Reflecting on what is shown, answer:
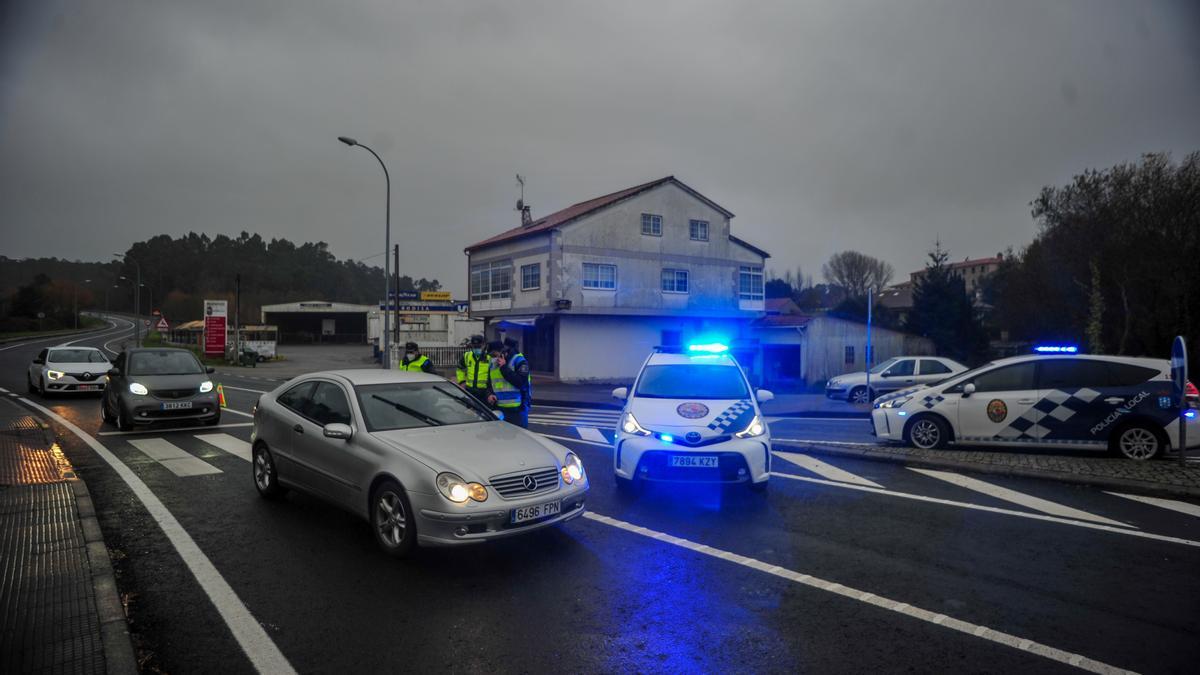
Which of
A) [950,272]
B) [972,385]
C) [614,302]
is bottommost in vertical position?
[972,385]

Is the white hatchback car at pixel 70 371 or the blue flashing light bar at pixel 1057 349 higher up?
the blue flashing light bar at pixel 1057 349

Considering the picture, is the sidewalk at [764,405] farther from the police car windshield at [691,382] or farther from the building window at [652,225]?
the police car windshield at [691,382]

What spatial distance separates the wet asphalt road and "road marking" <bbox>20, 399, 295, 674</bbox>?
0.20 ft

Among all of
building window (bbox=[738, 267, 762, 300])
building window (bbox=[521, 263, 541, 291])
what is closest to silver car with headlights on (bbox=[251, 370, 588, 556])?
building window (bbox=[521, 263, 541, 291])

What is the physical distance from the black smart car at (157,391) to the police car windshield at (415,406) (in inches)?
319

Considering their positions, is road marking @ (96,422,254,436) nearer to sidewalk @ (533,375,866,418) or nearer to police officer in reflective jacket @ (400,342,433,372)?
police officer in reflective jacket @ (400,342,433,372)

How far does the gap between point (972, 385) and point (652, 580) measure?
7706 millimetres

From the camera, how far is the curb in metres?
7.87

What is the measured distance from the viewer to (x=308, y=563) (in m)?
5.34

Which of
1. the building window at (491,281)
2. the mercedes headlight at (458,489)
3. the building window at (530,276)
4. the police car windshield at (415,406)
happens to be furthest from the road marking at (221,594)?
the building window at (491,281)

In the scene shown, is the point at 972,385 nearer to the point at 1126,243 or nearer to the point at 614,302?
the point at 614,302

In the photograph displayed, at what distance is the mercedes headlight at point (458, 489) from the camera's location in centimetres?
515

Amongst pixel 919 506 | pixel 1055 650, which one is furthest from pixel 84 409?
pixel 1055 650

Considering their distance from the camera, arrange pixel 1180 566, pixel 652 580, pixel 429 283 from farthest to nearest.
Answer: pixel 429 283 < pixel 1180 566 < pixel 652 580
